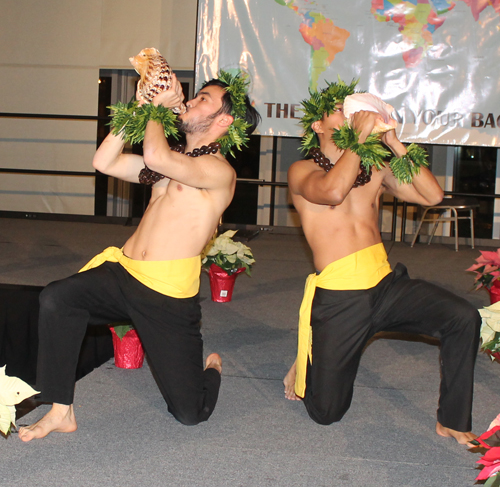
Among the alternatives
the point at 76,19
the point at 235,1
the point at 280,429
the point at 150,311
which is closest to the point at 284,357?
the point at 280,429

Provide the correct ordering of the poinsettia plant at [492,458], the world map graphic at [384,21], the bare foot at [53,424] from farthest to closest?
the world map graphic at [384,21]
the bare foot at [53,424]
the poinsettia plant at [492,458]

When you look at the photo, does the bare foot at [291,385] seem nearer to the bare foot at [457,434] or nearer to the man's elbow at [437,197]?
the bare foot at [457,434]

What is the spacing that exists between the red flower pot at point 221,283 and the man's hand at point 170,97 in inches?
78.2

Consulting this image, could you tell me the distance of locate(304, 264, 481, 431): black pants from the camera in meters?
2.24

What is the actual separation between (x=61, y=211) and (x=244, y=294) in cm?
441

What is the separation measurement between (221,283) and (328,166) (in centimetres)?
175

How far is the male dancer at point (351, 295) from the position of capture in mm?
2240

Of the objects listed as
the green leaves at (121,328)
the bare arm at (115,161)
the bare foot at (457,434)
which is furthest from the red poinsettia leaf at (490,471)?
the green leaves at (121,328)

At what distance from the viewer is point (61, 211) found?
26.5 ft

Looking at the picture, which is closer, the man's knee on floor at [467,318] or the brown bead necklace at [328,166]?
the man's knee on floor at [467,318]

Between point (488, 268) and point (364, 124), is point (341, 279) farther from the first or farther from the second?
point (488, 268)

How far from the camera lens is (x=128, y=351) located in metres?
2.80

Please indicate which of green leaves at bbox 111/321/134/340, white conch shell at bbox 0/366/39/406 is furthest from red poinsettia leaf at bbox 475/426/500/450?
green leaves at bbox 111/321/134/340

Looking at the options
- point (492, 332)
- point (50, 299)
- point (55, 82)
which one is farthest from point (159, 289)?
point (55, 82)
